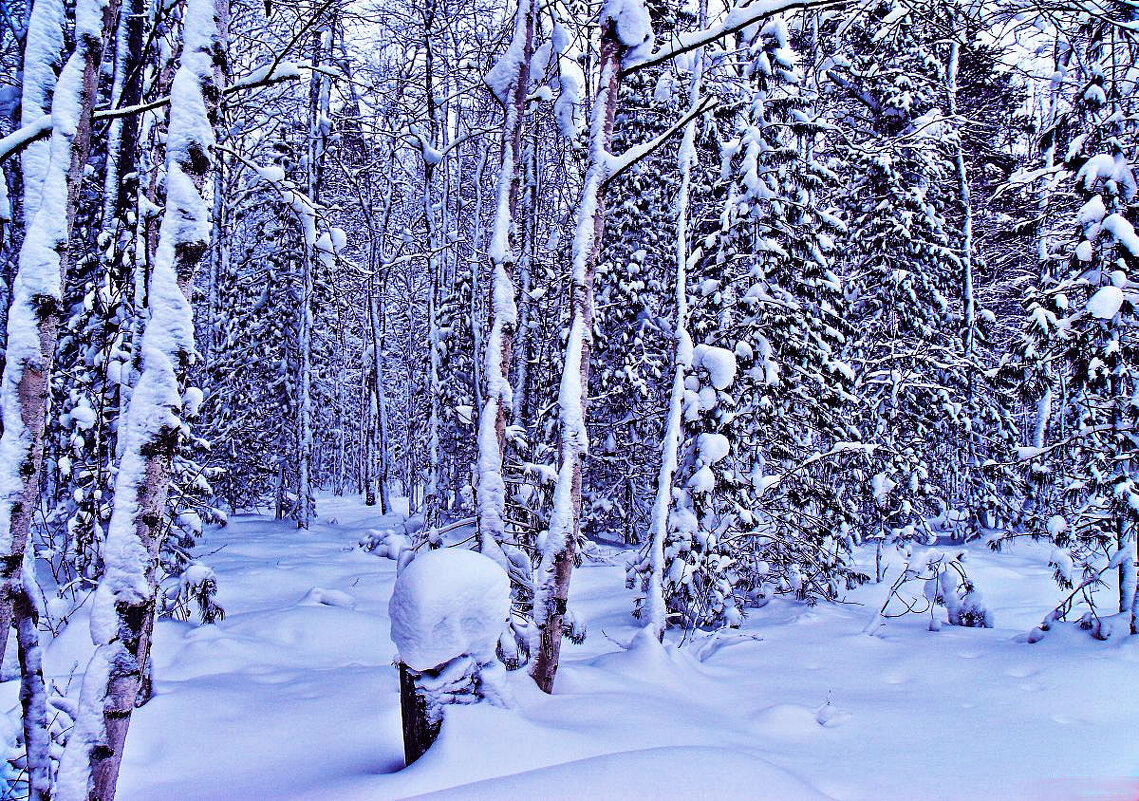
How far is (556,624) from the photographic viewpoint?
178 inches

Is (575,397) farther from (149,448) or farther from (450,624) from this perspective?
(149,448)

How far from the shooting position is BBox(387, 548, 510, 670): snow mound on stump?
3.15m

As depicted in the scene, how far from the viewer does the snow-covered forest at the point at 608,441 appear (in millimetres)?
2816

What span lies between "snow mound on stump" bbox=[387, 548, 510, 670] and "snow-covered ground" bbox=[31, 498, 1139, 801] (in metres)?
0.35

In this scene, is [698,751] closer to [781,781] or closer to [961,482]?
[781,781]

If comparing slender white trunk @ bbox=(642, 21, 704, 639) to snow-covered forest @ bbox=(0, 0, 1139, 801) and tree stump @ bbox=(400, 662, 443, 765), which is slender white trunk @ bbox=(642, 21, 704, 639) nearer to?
snow-covered forest @ bbox=(0, 0, 1139, 801)

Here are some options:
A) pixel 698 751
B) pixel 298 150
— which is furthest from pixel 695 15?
pixel 298 150

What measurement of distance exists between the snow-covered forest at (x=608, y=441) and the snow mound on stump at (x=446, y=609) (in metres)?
0.02

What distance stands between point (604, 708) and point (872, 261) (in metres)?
12.4

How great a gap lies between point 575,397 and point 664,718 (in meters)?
2.24

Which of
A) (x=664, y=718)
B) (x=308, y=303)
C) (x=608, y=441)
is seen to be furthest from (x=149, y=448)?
(x=308, y=303)

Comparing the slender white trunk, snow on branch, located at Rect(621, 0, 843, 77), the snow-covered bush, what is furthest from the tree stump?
the slender white trunk

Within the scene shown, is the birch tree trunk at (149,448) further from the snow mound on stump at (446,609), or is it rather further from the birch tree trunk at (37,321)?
the snow mound on stump at (446,609)

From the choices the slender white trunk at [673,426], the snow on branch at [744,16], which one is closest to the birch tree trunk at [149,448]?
the snow on branch at [744,16]
